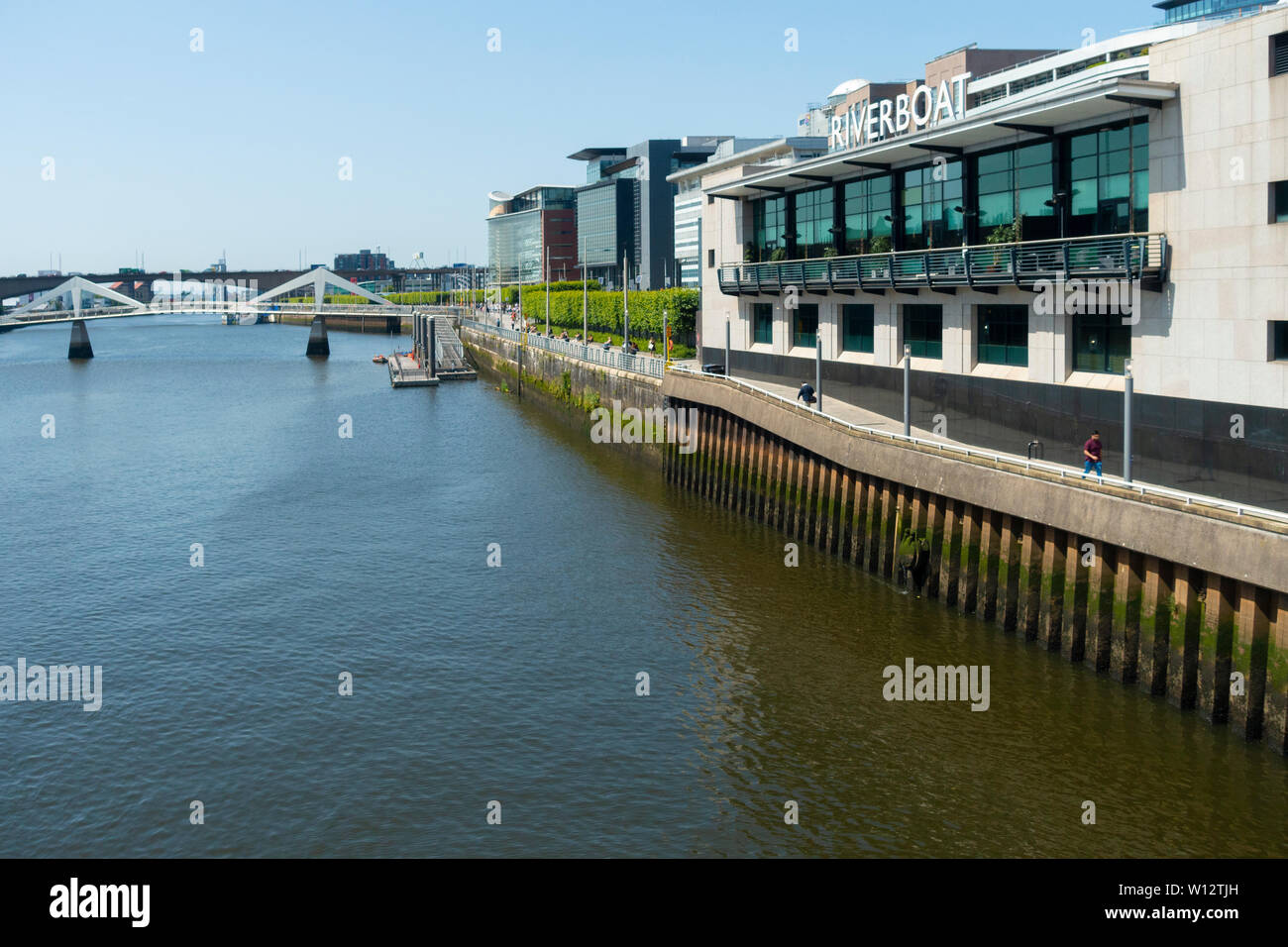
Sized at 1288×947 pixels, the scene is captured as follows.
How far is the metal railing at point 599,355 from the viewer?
70062mm

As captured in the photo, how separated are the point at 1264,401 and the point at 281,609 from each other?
2896 centimetres

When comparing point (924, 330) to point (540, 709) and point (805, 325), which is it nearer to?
point (805, 325)

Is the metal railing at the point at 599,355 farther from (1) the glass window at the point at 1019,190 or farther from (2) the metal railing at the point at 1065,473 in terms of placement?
(1) the glass window at the point at 1019,190

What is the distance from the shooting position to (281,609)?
127 feet

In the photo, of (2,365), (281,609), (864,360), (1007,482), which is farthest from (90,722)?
(2,365)

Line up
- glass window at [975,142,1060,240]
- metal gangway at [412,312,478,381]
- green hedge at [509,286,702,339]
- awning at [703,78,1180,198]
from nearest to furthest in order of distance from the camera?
1. awning at [703,78,1180,198]
2. glass window at [975,142,1060,240]
3. green hedge at [509,286,702,339]
4. metal gangway at [412,312,478,381]

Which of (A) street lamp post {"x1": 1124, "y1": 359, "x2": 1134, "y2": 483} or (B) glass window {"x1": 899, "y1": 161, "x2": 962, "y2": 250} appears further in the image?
(B) glass window {"x1": 899, "y1": 161, "x2": 962, "y2": 250}

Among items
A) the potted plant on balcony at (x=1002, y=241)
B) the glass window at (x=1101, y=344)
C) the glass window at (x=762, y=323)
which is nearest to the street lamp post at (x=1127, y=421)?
the glass window at (x=1101, y=344)

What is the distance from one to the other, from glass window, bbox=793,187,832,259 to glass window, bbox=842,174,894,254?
5.33 ft

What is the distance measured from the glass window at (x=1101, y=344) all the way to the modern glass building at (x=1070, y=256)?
3.5 inches

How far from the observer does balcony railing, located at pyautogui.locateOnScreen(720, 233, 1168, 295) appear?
3322cm

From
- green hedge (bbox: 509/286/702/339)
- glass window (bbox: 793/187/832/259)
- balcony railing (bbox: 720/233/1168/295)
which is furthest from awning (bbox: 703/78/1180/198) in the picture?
green hedge (bbox: 509/286/702/339)

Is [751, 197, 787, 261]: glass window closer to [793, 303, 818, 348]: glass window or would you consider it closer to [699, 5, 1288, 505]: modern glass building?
[699, 5, 1288, 505]: modern glass building

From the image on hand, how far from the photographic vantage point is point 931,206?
46.5 m
